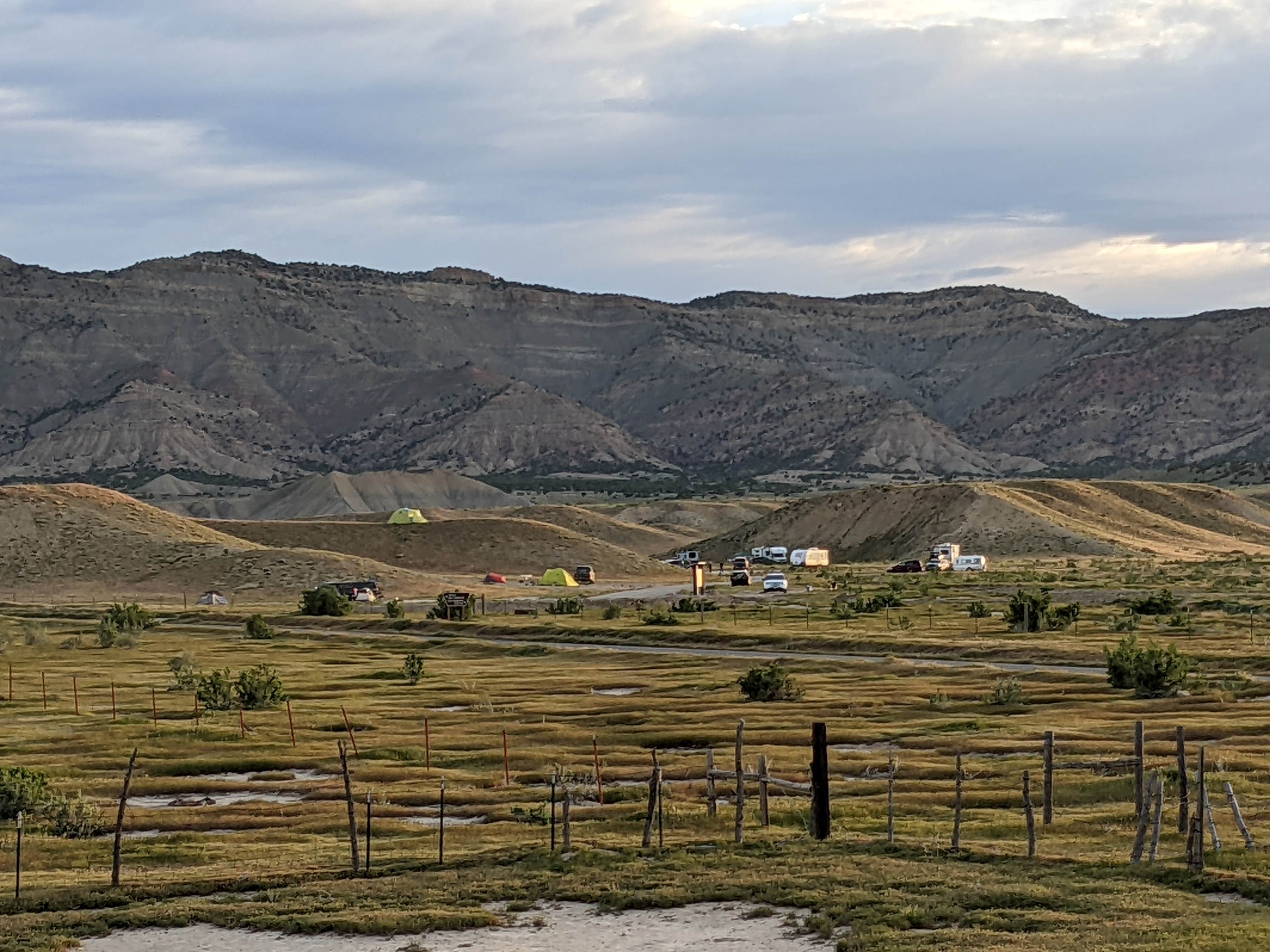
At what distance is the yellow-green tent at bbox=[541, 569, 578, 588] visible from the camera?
382 feet

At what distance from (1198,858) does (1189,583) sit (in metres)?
72.0

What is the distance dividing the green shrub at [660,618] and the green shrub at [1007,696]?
104 feet

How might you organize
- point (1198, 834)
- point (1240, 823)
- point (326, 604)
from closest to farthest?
point (1198, 834)
point (1240, 823)
point (326, 604)

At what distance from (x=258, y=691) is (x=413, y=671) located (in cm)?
804

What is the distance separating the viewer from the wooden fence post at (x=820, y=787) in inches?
940

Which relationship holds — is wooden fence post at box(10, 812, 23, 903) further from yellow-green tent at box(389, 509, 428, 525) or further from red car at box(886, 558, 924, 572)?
yellow-green tent at box(389, 509, 428, 525)

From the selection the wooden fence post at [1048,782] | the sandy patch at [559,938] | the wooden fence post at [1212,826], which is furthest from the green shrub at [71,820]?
the wooden fence post at [1212,826]

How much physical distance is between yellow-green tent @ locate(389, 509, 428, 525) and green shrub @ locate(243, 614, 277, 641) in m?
65.6

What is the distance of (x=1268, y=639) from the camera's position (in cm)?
5881

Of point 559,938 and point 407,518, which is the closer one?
point 559,938

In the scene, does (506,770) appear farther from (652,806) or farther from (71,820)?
(652,806)

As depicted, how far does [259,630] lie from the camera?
77188 millimetres

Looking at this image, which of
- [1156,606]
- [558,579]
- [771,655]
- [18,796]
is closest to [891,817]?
[18,796]

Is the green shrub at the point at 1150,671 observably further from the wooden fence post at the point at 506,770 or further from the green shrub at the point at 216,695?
the green shrub at the point at 216,695
